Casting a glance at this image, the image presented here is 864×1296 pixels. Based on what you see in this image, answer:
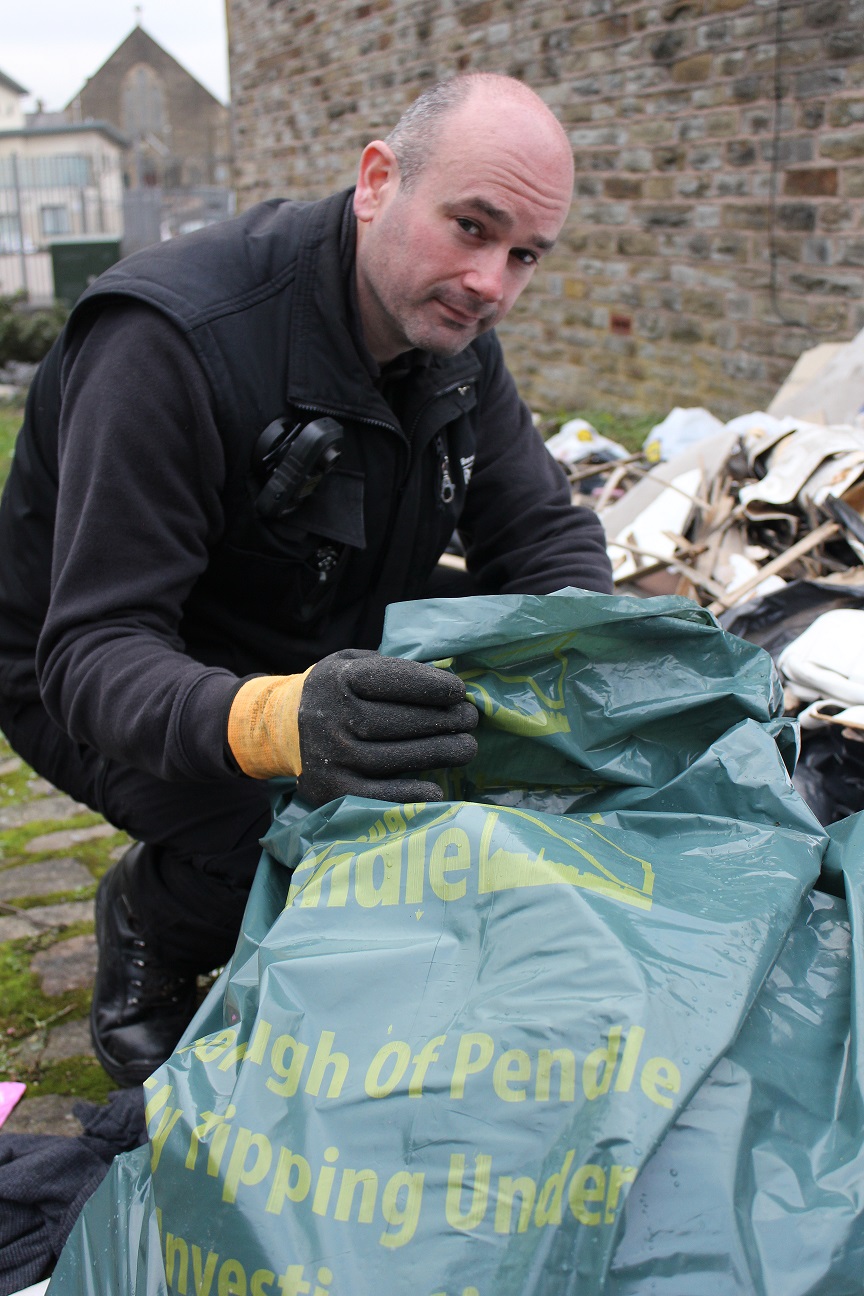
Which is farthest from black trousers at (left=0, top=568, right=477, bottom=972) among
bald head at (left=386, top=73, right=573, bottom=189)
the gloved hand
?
bald head at (left=386, top=73, right=573, bottom=189)

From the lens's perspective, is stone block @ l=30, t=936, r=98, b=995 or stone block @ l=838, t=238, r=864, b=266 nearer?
stone block @ l=30, t=936, r=98, b=995

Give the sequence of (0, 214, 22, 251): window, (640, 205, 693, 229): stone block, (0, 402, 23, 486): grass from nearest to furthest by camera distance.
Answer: (640, 205, 693, 229): stone block
(0, 402, 23, 486): grass
(0, 214, 22, 251): window

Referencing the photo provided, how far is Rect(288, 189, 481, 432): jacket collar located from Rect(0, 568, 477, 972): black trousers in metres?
0.66

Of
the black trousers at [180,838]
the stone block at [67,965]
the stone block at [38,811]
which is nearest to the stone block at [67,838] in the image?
the stone block at [38,811]

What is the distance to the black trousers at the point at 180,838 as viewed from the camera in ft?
6.31

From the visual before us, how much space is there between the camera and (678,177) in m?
6.44

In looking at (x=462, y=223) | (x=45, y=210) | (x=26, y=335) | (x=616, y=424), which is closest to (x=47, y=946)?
(x=462, y=223)

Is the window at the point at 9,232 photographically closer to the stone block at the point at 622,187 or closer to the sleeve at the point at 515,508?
the stone block at the point at 622,187

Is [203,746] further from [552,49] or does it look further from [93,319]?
[552,49]

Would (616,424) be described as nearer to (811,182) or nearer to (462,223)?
(811,182)

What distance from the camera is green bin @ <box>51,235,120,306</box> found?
A: 50.0ft

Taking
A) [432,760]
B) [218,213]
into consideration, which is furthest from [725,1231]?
[218,213]

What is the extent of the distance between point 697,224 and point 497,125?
5109mm

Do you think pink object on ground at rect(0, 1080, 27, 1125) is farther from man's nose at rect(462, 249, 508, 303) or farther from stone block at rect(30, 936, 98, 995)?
man's nose at rect(462, 249, 508, 303)
